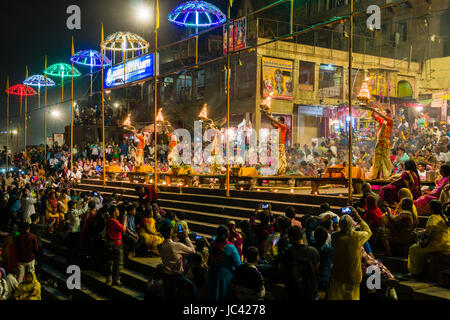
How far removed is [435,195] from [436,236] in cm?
216

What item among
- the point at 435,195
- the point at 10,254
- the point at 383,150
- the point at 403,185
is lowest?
the point at 10,254

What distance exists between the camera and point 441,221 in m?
6.40

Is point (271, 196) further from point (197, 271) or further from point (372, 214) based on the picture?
point (197, 271)

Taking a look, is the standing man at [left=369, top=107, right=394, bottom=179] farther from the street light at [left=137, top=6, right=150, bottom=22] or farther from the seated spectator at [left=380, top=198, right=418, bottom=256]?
the street light at [left=137, top=6, right=150, bottom=22]

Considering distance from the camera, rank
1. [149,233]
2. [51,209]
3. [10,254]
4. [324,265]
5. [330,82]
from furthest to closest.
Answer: [330,82] → [51,209] → [149,233] → [10,254] → [324,265]

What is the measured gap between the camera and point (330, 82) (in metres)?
25.3

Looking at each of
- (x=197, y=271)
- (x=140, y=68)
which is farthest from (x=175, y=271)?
(x=140, y=68)

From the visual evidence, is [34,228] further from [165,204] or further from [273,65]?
[273,65]

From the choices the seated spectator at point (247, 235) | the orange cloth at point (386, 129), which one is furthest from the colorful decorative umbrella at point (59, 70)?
the seated spectator at point (247, 235)

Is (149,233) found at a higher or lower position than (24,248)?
higher

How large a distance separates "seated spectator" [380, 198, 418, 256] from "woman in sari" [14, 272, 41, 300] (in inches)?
253
